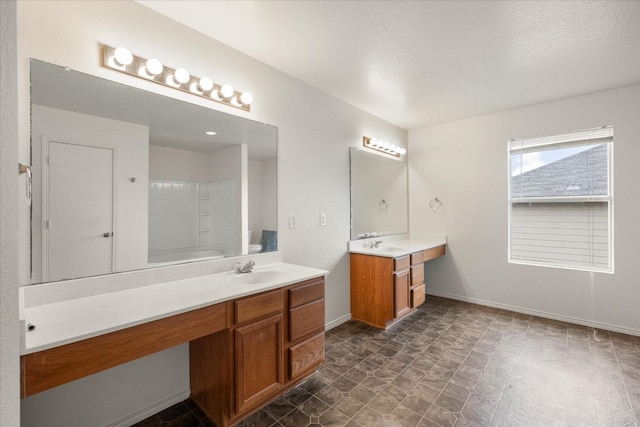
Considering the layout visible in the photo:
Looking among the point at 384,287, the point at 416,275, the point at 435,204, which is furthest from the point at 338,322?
the point at 435,204

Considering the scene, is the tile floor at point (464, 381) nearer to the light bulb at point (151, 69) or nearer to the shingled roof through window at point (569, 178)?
the shingled roof through window at point (569, 178)

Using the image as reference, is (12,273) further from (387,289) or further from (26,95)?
(387,289)

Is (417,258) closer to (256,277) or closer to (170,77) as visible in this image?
(256,277)

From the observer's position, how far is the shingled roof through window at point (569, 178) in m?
2.92

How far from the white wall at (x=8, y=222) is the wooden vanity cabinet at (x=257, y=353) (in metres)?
0.84

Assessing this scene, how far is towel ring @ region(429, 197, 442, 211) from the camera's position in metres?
3.91

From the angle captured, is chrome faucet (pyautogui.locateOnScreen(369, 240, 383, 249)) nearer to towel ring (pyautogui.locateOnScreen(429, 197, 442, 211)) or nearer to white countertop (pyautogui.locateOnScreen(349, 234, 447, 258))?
white countertop (pyautogui.locateOnScreen(349, 234, 447, 258))

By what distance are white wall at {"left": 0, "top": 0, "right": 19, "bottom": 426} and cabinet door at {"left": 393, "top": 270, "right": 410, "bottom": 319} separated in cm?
261

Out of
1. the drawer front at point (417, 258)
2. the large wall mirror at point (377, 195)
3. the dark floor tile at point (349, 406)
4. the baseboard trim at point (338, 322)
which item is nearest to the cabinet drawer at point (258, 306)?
the dark floor tile at point (349, 406)

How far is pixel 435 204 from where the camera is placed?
3949mm

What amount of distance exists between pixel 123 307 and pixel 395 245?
2.99 metres

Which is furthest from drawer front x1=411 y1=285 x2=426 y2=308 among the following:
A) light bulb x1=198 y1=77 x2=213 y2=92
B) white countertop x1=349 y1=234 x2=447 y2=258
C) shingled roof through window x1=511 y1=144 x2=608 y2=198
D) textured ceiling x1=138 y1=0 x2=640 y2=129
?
light bulb x1=198 y1=77 x2=213 y2=92

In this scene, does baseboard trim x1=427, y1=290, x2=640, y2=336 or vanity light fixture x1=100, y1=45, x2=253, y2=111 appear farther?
baseboard trim x1=427, y1=290, x2=640, y2=336

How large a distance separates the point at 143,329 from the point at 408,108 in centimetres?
326
